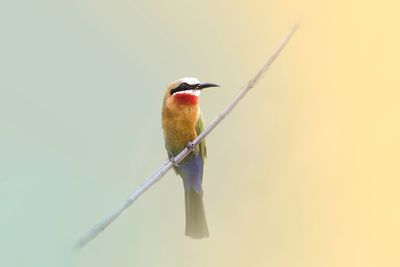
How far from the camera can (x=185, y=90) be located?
99 centimetres

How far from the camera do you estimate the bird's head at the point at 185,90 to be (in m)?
0.92

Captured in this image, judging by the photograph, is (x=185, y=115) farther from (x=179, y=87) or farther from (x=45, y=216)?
(x=45, y=216)

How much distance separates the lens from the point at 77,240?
0.45 meters

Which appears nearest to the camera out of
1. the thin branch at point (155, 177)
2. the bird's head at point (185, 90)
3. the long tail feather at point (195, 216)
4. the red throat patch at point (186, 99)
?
the thin branch at point (155, 177)

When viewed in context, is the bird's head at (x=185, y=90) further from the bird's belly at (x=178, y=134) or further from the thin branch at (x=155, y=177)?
the thin branch at (x=155, y=177)

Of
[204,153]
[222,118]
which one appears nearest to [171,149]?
[204,153]

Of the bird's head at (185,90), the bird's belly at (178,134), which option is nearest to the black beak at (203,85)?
the bird's head at (185,90)

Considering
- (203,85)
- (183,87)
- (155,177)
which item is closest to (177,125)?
(183,87)

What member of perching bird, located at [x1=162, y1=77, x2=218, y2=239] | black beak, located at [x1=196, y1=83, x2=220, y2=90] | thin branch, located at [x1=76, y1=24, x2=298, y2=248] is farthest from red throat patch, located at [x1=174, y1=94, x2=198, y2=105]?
thin branch, located at [x1=76, y1=24, x2=298, y2=248]

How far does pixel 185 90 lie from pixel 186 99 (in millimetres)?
65

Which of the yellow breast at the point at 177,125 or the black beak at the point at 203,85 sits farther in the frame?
the yellow breast at the point at 177,125

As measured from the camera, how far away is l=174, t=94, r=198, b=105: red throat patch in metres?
1.04

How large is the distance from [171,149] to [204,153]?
86 mm

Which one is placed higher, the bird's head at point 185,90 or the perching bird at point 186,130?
the bird's head at point 185,90
